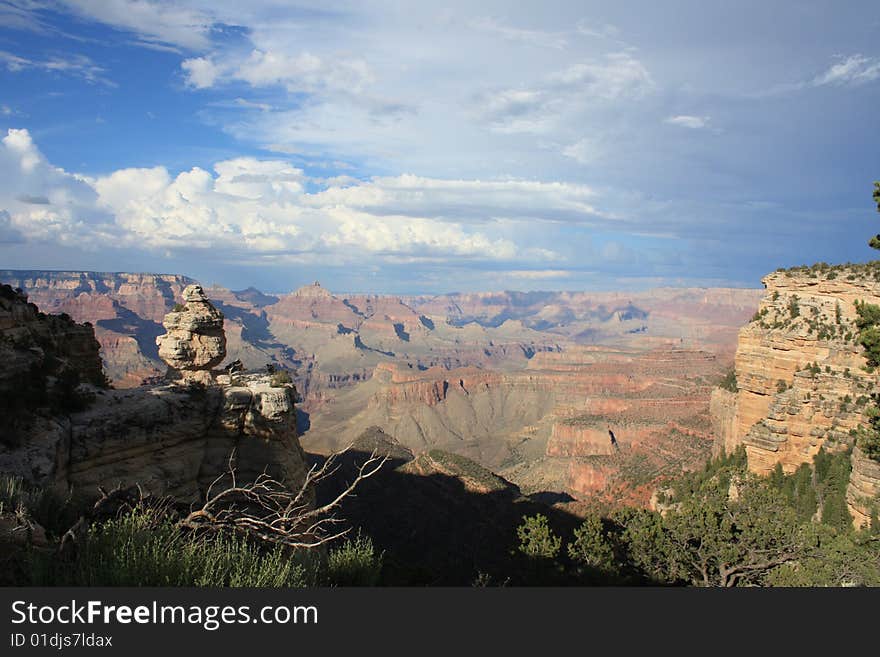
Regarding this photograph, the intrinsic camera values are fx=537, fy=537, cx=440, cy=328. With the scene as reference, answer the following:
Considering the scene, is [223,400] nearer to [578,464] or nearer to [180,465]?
[180,465]

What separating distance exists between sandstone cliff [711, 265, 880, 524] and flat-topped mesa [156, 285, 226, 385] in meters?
28.2

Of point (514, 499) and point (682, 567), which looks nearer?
point (682, 567)

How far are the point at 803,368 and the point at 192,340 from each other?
3075cm

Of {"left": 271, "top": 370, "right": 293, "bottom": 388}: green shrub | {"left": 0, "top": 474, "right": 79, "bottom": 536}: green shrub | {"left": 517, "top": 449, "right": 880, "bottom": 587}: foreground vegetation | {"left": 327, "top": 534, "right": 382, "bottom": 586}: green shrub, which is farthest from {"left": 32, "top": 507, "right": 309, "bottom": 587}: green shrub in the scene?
{"left": 517, "top": 449, "right": 880, "bottom": 587}: foreground vegetation

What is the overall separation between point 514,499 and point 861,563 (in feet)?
109

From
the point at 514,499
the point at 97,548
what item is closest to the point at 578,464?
the point at 514,499

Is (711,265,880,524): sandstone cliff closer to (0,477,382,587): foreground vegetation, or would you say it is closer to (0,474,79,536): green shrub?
(0,477,382,587): foreground vegetation

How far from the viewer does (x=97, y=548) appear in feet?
22.1

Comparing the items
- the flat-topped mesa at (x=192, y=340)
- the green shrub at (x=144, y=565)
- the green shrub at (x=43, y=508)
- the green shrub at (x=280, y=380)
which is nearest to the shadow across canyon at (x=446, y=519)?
the green shrub at (x=280, y=380)

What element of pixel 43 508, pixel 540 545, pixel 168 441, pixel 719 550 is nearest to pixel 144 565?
pixel 43 508

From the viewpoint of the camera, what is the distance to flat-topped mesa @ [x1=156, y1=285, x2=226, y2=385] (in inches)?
811

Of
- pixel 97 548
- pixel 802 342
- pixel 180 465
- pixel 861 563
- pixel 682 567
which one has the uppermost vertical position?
pixel 802 342

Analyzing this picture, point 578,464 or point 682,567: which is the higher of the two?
point 682,567

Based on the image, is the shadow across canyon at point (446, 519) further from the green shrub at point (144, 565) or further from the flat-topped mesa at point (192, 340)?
the green shrub at point (144, 565)
